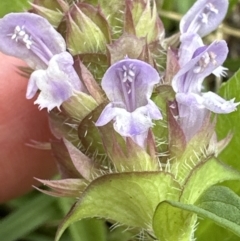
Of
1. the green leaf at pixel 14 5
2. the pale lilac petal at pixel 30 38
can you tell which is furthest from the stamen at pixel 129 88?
the green leaf at pixel 14 5

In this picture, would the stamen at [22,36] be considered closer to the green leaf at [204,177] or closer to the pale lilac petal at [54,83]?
the pale lilac petal at [54,83]

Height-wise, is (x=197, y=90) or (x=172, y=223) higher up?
(x=197, y=90)

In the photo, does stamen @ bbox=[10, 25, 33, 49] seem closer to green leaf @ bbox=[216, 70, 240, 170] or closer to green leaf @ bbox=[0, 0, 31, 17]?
green leaf @ bbox=[0, 0, 31, 17]

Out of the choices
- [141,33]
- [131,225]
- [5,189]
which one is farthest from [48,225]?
[141,33]

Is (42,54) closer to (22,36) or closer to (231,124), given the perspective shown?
(22,36)

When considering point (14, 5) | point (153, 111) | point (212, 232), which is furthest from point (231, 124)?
point (14, 5)

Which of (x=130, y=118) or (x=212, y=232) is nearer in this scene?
(x=130, y=118)

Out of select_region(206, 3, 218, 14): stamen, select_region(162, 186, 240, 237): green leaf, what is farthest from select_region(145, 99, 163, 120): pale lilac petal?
select_region(206, 3, 218, 14): stamen
